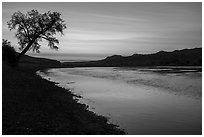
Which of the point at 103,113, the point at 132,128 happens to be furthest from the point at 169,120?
the point at 103,113

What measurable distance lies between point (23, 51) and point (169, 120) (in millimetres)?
31882

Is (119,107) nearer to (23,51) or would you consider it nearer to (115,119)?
(115,119)

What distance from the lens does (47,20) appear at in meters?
40.1

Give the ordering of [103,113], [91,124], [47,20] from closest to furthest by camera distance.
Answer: [91,124] < [103,113] < [47,20]

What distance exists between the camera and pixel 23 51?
41.0m

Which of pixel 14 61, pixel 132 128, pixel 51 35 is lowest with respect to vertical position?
pixel 132 128

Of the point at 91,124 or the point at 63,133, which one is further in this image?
the point at 91,124

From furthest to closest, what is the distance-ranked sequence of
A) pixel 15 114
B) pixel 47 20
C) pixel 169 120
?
pixel 47 20
pixel 169 120
pixel 15 114

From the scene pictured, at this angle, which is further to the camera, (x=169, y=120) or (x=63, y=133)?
(x=169, y=120)

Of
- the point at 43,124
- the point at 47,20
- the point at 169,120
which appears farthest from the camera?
the point at 47,20

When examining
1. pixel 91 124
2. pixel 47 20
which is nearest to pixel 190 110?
pixel 91 124

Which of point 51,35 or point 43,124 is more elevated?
point 51,35

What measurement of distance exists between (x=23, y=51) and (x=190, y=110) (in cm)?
3092

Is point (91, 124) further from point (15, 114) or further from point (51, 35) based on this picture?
point (51, 35)
